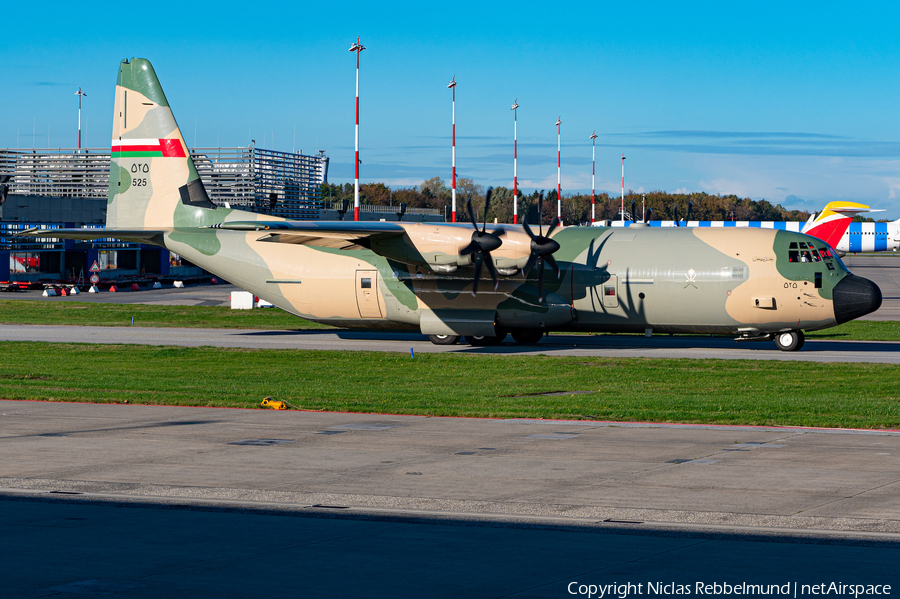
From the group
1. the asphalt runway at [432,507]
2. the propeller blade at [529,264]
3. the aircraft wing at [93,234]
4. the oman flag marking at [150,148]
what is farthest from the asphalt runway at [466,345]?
the asphalt runway at [432,507]

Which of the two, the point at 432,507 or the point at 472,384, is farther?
the point at 472,384

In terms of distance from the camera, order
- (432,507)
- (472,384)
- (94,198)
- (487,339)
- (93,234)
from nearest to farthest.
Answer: (432,507) → (472,384) → (93,234) → (487,339) → (94,198)

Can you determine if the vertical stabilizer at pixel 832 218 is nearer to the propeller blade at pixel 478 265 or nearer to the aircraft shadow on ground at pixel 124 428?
the propeller blade at pixel 478 265

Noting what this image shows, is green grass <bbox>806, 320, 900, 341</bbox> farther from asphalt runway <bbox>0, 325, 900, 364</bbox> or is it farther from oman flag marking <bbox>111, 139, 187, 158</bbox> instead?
oman flag marking <bbox>111, 139, 187, 158</bbox>

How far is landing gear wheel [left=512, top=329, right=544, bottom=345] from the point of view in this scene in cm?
3498

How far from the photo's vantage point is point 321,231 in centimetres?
3150

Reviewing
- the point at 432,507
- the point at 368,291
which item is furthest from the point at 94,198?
the point at 432,507

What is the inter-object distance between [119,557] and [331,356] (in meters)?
22.5

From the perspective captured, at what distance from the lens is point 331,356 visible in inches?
1249

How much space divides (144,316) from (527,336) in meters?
21.6

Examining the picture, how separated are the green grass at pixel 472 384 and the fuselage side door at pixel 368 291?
285 cm

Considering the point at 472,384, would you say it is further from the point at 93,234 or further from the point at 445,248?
the point at 93,234

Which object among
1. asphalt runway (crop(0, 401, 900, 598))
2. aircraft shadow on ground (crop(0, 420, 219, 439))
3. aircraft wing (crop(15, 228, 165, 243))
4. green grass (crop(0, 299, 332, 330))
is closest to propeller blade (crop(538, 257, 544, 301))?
asphalt runway (crop(0, 401, 900, 598))

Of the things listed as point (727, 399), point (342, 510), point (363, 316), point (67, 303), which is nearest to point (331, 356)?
point (363, 316)
